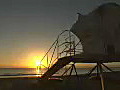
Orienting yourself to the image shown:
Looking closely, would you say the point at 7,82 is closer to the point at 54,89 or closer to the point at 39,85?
the point at 39,85

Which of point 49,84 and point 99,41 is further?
point 49,84

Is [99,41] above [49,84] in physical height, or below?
above

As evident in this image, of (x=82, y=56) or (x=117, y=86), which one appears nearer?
(x=82, y=56)

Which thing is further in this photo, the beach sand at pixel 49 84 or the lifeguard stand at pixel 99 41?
the beach sand at pixel 49 84

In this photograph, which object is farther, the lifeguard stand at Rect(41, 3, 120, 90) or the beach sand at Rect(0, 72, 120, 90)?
the beach sand at Rect(0, 72, 120, 90)

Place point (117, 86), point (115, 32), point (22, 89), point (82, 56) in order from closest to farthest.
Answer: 1. point (82, 56)
2. point (115, 32)
3. point (22, 89)
4. point (117, 86)

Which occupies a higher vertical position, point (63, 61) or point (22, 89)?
point (63, 61)

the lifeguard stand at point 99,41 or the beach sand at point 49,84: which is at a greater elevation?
the lifeguard stand at point 99,41

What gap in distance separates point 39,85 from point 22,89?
134cm

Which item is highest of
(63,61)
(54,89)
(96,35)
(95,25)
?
(95,25)

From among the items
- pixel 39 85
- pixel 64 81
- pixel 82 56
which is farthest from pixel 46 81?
pixel 82 56

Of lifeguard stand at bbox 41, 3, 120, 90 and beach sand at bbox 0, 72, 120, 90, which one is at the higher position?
lifeguard stand at bbox 41, 3, 120, 90

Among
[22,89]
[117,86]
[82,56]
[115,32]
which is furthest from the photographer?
[117,86]

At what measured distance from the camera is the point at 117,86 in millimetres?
14461
